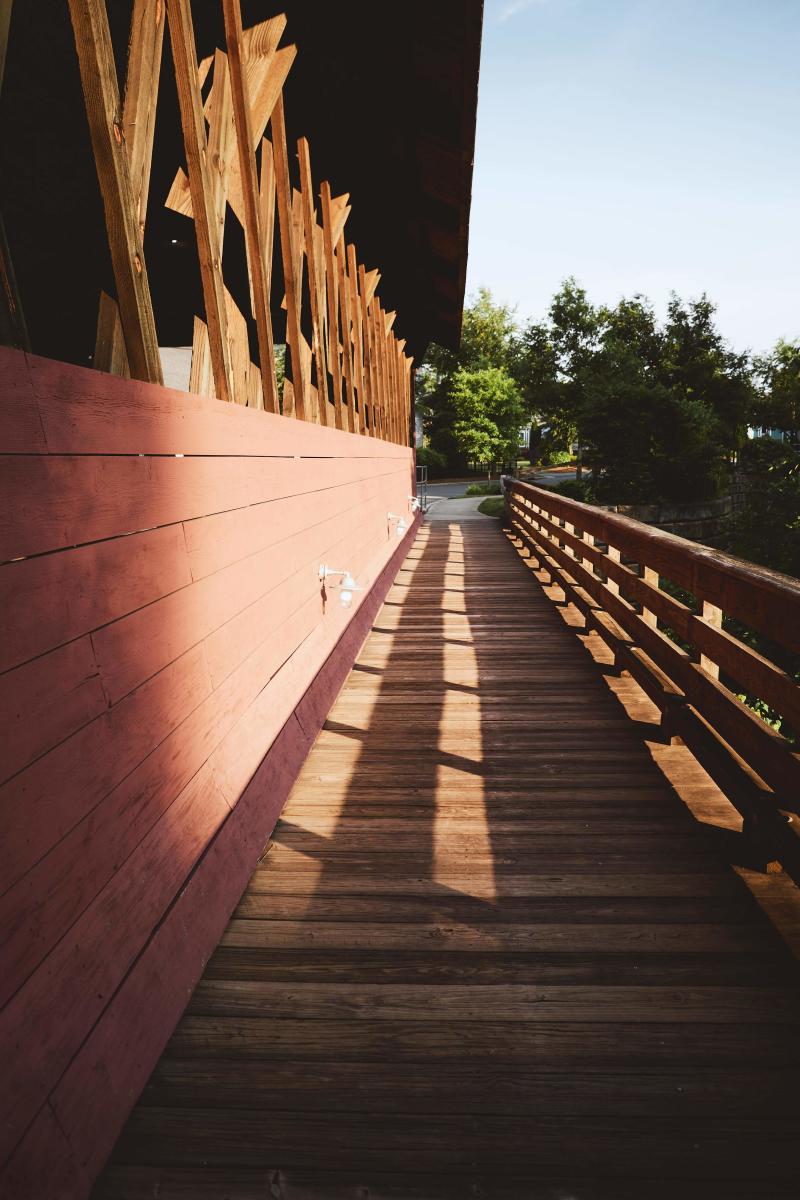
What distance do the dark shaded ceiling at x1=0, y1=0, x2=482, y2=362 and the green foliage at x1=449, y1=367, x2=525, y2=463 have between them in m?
38.0

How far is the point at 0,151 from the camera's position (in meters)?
4.16

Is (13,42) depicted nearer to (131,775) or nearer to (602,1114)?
(131,775)

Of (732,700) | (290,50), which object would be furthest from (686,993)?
(290,50)

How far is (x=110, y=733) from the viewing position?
1674mm

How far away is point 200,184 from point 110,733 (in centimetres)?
215

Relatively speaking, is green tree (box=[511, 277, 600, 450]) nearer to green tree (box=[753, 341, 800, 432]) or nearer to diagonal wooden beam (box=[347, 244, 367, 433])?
green tree (box=[753, 341, 800, 432])

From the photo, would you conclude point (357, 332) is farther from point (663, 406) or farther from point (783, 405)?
point (783, 405)

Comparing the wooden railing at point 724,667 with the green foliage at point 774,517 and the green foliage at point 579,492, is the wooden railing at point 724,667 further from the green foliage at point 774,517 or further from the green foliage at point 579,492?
the green foliage at point 579,492

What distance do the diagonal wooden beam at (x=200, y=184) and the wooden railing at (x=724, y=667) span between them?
2238mm

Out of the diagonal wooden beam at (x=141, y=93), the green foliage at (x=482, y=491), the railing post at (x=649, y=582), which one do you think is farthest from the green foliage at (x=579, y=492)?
the diagonal wooden beam at (x=141, y=93)

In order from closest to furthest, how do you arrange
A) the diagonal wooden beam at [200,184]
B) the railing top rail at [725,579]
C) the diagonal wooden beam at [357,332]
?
the railing top rail at [725,579] < the diagonal wooden beam at [200,184] < the diagonal wooden beam at [357,332]

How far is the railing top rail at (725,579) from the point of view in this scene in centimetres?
214

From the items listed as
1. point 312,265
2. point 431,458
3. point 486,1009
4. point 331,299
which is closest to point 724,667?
point 486,1009

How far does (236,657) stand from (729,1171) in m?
2.15
